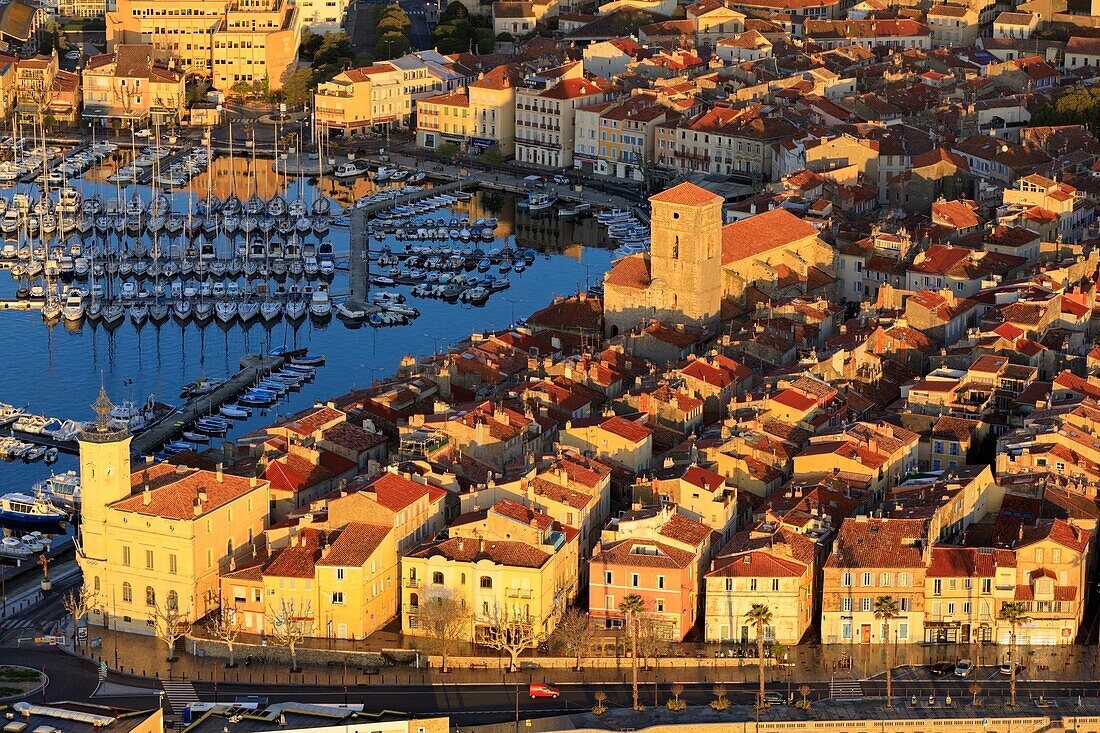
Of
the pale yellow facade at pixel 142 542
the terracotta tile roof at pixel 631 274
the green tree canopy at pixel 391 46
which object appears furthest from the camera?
the green tree canopy at pixel 391 46

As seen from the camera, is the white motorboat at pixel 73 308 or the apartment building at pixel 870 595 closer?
the apartment building at pixel 870 595

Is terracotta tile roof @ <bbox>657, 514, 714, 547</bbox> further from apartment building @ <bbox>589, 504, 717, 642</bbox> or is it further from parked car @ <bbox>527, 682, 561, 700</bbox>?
parked car @ <bbox>527, 682, 561, 700</bbox>

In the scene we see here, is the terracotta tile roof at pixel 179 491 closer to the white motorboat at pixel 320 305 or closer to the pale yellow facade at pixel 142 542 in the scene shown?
the pale yellow facade at pixel 142 542

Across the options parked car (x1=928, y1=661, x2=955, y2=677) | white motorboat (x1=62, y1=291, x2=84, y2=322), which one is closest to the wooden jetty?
white motorboat (x1=62, y1=291, x2=84, y2=322)

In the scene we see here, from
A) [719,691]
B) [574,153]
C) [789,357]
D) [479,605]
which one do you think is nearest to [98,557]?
[479,605]

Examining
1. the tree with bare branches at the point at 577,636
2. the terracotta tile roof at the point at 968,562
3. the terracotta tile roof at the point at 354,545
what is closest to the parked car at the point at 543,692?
the tree with bare branches at the point at 577,636

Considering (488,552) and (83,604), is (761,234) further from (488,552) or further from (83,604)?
(83,604)

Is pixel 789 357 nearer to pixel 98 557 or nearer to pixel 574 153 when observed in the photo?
pixel 98 557
